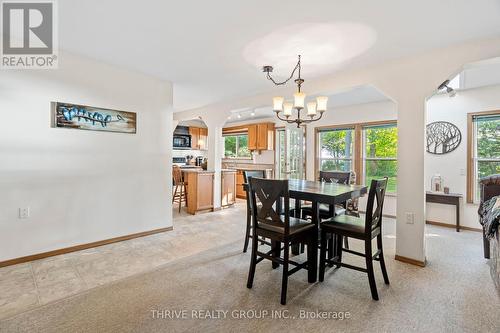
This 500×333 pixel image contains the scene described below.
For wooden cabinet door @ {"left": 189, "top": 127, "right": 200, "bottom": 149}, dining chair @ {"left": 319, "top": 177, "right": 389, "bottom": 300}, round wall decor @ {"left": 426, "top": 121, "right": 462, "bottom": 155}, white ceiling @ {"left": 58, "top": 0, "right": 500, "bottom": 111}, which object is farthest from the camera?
wooden cabinet door @ {"left": 189, "top": 127, "right": 200, "bottom": 149}

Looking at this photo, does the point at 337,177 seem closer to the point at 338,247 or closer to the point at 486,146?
the point at 338,247

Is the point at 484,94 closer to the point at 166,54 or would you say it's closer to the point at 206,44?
the point at 206,44

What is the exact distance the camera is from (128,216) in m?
3.62

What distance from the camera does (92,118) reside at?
3.24 m

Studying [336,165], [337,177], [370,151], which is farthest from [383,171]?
[337,177]

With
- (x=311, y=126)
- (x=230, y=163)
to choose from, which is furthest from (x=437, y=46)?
(x=230, y=163)

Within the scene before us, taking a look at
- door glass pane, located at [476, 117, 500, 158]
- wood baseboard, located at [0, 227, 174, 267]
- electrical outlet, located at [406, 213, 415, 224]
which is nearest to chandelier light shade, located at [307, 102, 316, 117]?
electrical outlet, located at [406, 213, 415, 224]

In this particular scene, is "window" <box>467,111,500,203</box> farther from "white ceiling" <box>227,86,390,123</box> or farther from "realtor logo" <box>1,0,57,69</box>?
"realtor logo" <box>1,0,57,69</box>

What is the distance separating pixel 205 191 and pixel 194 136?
12.1 feet

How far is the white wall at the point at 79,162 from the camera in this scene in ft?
8.92

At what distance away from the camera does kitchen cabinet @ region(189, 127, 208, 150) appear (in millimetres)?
8515

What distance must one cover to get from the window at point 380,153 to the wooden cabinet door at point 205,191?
329 cm

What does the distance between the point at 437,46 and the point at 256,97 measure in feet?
8.90

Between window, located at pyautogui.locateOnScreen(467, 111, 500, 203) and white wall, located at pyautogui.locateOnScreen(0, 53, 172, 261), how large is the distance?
4.95m
